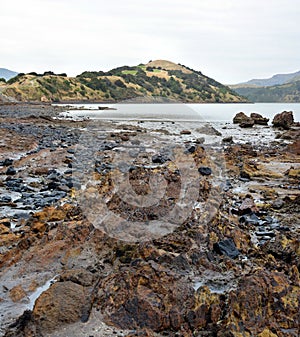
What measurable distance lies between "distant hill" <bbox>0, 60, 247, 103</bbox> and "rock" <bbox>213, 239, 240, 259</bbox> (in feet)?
269

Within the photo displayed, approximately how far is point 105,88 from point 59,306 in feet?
355

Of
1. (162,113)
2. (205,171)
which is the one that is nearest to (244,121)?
(162,113)

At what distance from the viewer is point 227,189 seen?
9805 mm

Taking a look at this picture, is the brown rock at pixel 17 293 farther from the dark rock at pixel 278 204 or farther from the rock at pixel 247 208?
the dark rock at pixel 278 204

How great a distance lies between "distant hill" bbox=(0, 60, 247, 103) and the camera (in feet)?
292

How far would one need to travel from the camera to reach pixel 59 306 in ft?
12.7

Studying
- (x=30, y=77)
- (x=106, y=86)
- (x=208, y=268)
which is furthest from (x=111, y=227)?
(x=106, y=86)

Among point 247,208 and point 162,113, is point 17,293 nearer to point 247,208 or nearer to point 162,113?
point 247,208

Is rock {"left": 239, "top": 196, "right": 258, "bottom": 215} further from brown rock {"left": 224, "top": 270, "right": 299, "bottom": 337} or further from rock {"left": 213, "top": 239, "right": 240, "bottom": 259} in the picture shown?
brown rock {"left": 224, "top": 270, "right": 299, "bottom": 337}

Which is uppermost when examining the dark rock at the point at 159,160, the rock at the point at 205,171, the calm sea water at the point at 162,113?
the rock at the point at 205,171

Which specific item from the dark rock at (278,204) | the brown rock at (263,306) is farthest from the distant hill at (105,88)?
the brown rock at (263,306)

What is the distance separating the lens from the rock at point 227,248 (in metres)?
5.24

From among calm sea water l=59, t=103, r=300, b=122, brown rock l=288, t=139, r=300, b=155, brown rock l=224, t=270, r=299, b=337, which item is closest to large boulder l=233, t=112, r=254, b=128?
calm sea water l=59, t=103, r=300, b=122

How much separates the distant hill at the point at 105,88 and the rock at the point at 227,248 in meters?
82.1
